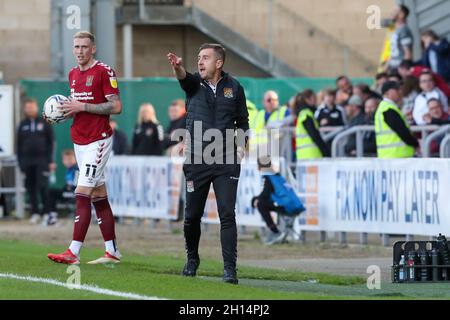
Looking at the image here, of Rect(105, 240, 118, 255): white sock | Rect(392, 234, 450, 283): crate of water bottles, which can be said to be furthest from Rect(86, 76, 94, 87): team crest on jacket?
Rect(392, 234, 450, 283): crate of water bottles

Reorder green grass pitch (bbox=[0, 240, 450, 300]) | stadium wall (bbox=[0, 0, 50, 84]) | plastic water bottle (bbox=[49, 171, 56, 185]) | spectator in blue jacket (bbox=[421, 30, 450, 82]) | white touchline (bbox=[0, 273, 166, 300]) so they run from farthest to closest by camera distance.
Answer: stadium wall (bbox=[0, 0, 50, 84]) → plastic water bottle (bbox=[49, 171, 56, 185]) → spectator in blue jacket (bbox=[421, 30, 450, 82]) → green grass pitch (bbox=[0, 240, 450, 300]) → white touchline (bbox=[0, 273, 166, 300])

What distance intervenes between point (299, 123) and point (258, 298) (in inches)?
371

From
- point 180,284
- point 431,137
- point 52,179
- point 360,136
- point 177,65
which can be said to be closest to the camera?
point 180,284

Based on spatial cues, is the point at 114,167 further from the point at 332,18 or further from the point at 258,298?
the point at 258,298

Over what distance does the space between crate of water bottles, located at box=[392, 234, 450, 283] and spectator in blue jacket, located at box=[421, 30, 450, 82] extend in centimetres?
943

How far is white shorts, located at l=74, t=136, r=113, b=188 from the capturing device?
13211 millimetres

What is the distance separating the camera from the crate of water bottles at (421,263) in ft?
40.7

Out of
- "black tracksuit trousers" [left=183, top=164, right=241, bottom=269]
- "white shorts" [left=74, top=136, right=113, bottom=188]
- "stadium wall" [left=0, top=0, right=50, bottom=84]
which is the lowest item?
"black tracksuit trousers" [left=183, top=164, right=241, bottom=269]

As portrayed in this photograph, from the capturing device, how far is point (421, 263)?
1242 cm

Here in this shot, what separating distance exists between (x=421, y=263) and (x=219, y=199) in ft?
6.52

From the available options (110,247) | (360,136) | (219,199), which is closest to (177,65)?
(219,199)

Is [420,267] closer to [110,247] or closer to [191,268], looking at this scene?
[191,268]

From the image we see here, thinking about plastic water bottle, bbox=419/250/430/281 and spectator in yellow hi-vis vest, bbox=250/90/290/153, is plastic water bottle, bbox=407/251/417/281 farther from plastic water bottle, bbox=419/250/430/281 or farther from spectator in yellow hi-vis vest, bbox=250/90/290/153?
spectator in yellow hi-vis vest, bbox=250/90/290/153

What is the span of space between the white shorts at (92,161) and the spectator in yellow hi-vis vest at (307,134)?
6398 millimetres
